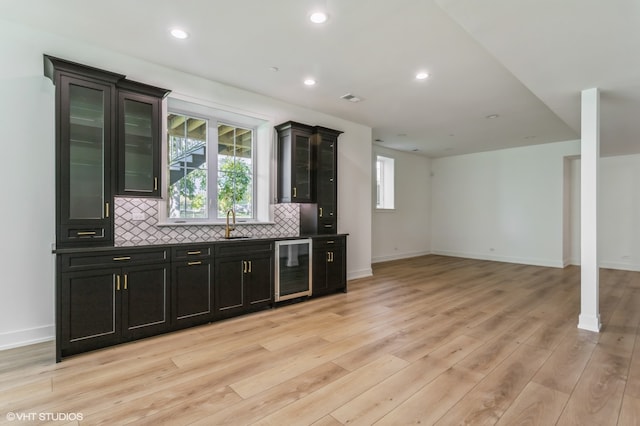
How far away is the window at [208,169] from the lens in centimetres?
389

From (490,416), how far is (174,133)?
4.17m

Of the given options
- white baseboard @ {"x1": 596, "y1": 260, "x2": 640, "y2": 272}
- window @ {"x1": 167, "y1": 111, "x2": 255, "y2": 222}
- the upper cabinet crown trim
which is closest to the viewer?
the upper cabinet crown trim

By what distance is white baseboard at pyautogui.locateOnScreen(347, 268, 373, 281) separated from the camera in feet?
18.7

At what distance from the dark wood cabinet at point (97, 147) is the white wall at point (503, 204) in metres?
7.91

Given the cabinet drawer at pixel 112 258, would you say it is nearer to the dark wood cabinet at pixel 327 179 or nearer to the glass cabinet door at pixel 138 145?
the glass cabinet door at pixel 138 145

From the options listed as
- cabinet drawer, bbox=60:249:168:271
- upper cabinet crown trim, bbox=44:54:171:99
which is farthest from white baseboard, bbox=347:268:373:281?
upper cabinet crown trim, bbox=44:54:171:99

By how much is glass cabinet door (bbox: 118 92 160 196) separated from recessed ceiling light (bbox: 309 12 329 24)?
1.91 m

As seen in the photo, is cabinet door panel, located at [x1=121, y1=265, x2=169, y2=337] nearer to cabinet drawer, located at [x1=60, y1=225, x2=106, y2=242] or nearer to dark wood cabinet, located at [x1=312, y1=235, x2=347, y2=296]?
cabinet drawer, located at [x1=60, y1=225, x2=106, y2=242]

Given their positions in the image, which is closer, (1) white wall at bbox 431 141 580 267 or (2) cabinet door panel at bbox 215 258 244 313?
(2) cabinet door panel at bbox 215 258 244 313

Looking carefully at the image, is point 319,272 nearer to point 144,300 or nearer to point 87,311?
point 144,300

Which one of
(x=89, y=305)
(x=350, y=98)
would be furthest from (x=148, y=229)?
(x=350, y=98)

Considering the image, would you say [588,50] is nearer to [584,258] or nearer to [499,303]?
[584,258]

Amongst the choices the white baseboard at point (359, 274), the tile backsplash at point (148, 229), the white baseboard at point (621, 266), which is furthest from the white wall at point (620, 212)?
the tile backsplash at point (148, 229)

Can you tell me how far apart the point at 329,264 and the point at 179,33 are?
3.41 metres
